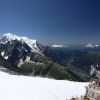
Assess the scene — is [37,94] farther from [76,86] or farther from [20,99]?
[76,86]

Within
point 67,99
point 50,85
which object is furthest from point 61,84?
point 67,99

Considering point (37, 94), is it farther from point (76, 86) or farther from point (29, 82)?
point (76, 86)

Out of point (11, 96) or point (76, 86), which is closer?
point (11, 96)

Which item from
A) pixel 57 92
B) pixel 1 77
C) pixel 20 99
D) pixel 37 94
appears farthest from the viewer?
pixel 1 77

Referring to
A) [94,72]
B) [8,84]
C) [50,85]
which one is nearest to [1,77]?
[8,84]

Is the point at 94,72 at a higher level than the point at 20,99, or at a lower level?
higher

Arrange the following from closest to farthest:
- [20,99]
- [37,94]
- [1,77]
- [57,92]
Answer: [20,99] < [37,94] < [57,92] < [1,77]
